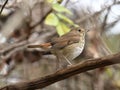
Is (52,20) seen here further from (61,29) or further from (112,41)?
(112,41)

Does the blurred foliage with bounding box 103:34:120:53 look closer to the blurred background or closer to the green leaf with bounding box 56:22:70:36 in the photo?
the blurred background

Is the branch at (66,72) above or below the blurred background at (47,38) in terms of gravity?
above

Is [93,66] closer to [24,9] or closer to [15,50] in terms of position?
[24,9]

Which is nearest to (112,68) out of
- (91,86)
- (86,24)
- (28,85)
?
(91,86)

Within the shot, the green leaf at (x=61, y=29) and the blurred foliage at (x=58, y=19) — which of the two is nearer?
the blurred foliage at (x=58, y=19)

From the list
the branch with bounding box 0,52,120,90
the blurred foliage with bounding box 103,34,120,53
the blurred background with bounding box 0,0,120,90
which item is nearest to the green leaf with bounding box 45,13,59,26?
the blurred background with bounding box 0,0,120,90

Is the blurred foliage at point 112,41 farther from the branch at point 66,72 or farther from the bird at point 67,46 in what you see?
the branch at point 66,72

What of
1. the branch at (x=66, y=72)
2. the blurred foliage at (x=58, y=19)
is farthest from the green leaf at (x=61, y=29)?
the branch at (x=66, y=72)
